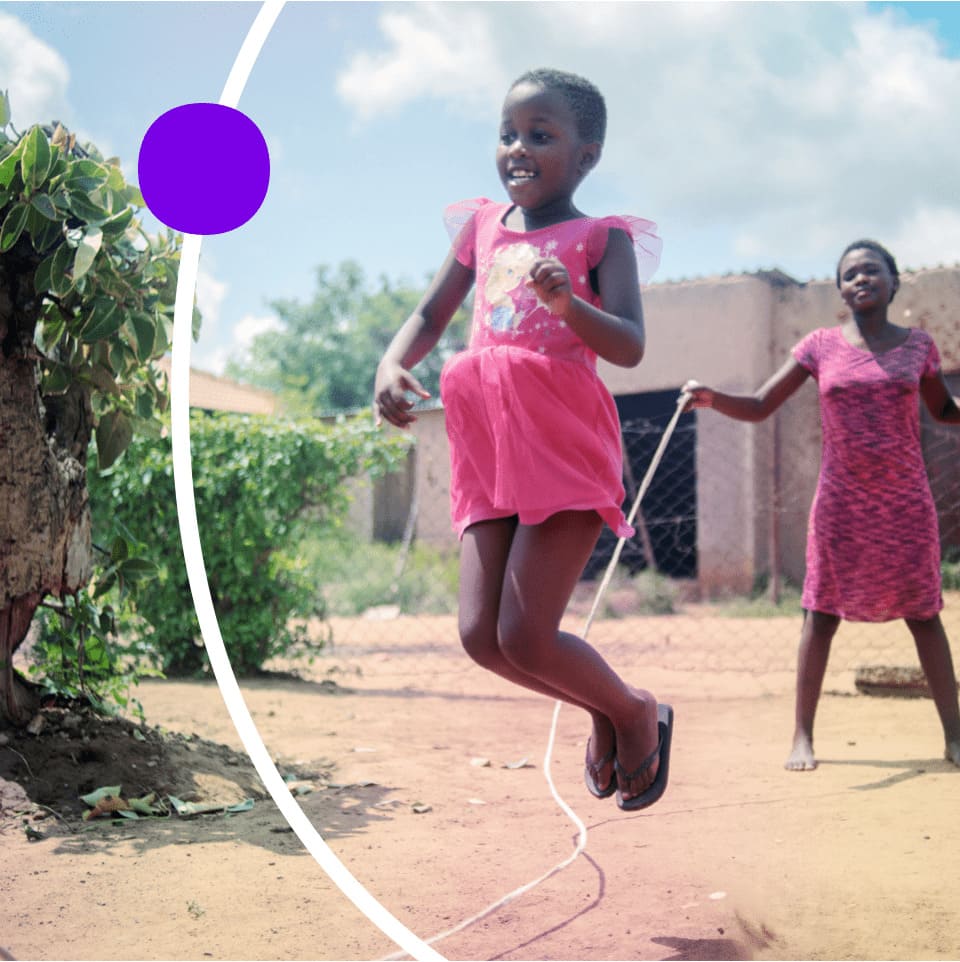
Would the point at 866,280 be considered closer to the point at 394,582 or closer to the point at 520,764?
the point at 520,764

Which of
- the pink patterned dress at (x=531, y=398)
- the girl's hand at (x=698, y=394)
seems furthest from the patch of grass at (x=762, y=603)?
the pink patterned dress at (x=531, y=398)

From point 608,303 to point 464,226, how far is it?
0.47 meters

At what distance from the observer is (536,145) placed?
7.60 ft

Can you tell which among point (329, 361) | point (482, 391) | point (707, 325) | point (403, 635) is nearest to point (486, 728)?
point (482, 391)

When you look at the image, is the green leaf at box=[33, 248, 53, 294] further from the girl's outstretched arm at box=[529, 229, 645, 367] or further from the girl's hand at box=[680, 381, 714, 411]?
the girl's hand at box=[680, 381, 714, 411]

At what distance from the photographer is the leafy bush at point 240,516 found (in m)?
5.93

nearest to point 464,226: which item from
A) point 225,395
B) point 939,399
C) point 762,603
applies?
point 939,399

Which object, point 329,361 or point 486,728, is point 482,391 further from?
point 329,361

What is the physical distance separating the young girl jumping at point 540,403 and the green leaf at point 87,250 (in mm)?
957

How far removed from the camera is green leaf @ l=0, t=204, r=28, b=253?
287 centimetres

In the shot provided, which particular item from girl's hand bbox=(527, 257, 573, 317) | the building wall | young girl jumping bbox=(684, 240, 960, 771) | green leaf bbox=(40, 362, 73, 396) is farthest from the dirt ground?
the building wall

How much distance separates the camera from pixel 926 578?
3887 millimetres

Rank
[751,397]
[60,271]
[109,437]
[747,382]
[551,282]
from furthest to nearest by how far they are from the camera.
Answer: [747,382] → [751,397] → [109,437] → [60,271] → [551,282]

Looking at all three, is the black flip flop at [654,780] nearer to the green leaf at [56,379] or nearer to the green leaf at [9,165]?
the green leaf at [56,379]
